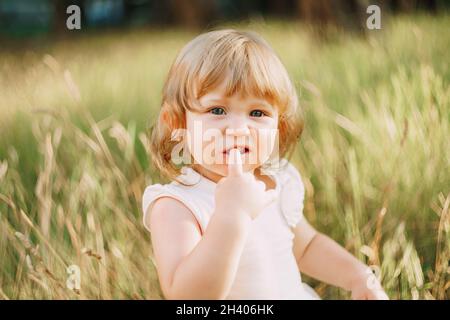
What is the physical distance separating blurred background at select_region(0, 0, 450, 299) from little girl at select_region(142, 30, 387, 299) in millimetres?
188

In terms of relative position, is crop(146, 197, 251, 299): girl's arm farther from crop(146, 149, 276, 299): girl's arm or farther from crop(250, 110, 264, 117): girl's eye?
crop(250, 110, 264, 117): girl's eye

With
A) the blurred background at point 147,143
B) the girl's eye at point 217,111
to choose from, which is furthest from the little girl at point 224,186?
the blurred background at point 147,143

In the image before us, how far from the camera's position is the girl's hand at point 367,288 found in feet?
3.32

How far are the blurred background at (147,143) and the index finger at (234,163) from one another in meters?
0.28

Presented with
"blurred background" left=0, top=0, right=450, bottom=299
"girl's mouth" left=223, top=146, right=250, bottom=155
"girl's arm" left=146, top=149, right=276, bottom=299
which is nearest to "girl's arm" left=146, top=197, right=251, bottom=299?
"girl's arm" left=146, top=149, right=276, bottom=299

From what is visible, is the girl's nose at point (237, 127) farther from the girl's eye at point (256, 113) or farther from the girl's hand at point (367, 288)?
the girl's hand at point (367, 288)

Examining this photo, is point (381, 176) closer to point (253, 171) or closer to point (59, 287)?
point (253, 171)

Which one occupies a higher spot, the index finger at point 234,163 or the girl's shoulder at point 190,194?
the index finger at point 234,163

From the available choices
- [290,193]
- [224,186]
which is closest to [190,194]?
[224,186]

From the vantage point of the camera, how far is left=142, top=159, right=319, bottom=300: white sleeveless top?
924mm

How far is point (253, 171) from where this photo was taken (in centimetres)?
102
